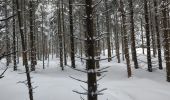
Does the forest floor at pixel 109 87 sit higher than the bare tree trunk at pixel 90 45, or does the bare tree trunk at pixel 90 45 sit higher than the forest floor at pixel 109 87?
the bare tree trunk at pixel 90 45

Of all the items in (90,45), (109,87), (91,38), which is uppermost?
(91,38)

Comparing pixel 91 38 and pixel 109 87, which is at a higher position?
pixel 91 38

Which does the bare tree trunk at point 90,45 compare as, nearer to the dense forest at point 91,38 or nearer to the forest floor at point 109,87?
the dense forest at point 91,38

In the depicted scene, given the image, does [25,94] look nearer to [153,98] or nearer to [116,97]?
[116,97]

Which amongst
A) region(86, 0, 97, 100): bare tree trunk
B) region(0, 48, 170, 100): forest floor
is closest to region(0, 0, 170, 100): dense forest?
region(86, 0, 97, 100): bare tree trunk

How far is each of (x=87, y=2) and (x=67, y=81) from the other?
40.9ft

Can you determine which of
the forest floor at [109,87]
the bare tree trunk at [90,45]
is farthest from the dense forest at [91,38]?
the forest floor at [109,87]

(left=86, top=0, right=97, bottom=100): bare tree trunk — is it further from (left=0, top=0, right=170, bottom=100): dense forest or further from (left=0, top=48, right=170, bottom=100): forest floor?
(left=0, top=48, right=170, bottom=100): forest floor

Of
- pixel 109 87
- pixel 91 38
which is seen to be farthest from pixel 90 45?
pixel 109 87

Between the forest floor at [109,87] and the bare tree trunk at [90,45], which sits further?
the forest floor at [109,87]

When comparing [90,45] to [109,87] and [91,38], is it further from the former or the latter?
[109,87]

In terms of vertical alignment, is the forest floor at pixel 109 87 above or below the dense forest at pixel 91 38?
below

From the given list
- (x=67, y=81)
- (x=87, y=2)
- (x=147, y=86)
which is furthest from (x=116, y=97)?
(x=87, y=2)

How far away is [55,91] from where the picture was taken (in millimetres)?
16984
